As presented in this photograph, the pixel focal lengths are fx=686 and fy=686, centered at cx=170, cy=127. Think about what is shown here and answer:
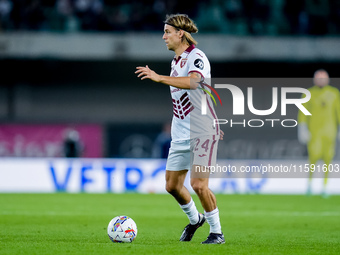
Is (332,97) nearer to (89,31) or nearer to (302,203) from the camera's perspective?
(302,203)

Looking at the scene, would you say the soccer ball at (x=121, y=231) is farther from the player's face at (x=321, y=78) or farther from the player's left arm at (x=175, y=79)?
the player's face at (x=321, y=78)

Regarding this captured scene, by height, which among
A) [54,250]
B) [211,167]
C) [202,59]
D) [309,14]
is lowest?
[54,250]

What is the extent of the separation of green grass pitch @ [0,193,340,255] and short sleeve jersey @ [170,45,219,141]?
45.9 inches

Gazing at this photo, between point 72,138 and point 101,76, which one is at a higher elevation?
point 101,76

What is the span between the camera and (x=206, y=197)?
6965 mm

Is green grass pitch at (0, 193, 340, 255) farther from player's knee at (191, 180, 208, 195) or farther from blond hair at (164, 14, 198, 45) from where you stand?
blond hair at (164, 14, 198, 45)

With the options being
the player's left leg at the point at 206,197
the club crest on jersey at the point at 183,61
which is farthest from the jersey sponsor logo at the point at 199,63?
the player's left leg at the point at 206,197

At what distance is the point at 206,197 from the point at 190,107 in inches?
37.1

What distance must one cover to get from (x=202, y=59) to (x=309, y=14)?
1652 centimetres

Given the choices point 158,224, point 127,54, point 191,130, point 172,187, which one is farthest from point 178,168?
point 127,54

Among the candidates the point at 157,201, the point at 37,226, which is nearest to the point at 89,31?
the point at 157,201

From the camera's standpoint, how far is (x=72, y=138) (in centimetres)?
2188

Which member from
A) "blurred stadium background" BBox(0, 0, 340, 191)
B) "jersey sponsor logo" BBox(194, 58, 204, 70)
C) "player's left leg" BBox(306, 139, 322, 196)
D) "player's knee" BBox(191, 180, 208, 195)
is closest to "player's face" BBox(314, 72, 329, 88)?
"player's left leg" BBox(306, 139, 322, 196)

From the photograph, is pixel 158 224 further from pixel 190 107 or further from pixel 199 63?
pixel 199 63
